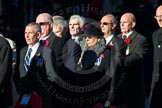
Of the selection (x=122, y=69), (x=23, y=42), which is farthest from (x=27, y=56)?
(x=23, y=42)

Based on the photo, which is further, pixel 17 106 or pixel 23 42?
pixel 23 42

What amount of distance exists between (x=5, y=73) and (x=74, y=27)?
69.3 inches

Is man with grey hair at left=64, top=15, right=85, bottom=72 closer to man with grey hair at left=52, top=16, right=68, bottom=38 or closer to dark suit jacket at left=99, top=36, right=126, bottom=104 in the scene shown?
man with grey hair at left=52, top=16, right=68, bottom=38

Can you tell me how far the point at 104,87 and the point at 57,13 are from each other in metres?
2.47

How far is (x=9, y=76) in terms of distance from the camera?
7891mm

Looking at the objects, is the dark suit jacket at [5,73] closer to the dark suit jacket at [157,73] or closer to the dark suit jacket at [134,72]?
the dark suit jacket at [134,72]

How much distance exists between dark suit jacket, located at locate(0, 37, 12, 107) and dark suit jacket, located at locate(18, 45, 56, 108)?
442mm

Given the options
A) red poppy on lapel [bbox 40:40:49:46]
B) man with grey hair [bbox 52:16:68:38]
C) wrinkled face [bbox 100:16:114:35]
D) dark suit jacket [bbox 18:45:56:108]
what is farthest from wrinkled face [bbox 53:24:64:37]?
dark suit jacket [bbox 18:45:56:108]

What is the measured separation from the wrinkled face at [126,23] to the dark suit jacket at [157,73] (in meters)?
0.56

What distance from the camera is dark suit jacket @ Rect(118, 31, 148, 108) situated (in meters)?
9.01

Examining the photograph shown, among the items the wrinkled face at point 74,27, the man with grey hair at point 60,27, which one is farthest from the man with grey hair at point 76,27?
the man with grey hair at point 60,27

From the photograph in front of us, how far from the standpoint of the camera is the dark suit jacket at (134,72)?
901 cm

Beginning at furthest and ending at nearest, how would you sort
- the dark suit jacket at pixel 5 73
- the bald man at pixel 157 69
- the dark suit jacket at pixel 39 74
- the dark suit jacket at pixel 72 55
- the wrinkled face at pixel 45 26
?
the bald man at pixel 157 69 → the wrinkled face at pixel 45 26 → the dark suit jacket at pixel 72 55 → the dark suit jacket at pixel 39 74 → the dark suit jacket at pixel 5 73

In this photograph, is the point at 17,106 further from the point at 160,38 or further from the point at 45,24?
the point at 160,38
